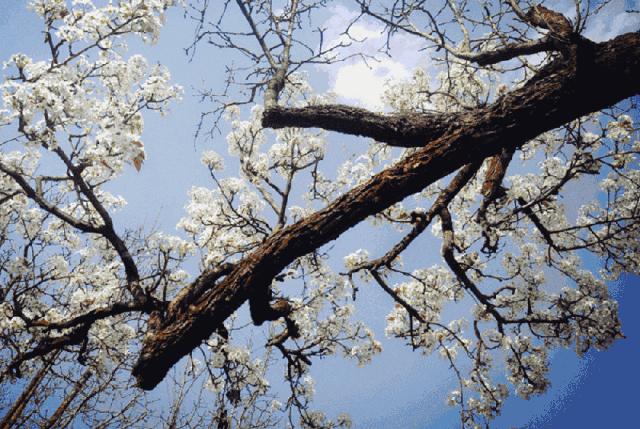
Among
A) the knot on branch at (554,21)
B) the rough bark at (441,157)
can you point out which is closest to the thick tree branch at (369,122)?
the rough bark at (441,157)

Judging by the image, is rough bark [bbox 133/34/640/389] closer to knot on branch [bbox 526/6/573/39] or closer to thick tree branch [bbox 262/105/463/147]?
thick tree branch [bbox 262/105/463/147]

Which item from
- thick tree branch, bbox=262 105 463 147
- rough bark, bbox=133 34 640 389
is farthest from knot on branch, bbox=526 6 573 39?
thick tree branch, bbox=262 105 463 147

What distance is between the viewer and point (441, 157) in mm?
2432

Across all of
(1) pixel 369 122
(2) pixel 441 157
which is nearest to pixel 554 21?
(1) pixel 369 122

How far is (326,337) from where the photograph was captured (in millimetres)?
6516

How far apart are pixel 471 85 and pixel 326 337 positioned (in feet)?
18.0

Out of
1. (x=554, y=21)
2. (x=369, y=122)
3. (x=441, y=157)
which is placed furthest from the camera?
(x=554, y=21)

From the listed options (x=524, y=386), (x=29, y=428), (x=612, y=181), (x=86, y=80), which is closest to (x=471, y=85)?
(x=612, y=181)

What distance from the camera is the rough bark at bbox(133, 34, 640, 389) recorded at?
2.36 m

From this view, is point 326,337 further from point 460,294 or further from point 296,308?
point 460,294

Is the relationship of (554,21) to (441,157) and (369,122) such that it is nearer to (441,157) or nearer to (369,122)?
(369,122)

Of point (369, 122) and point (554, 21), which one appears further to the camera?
point (554, 21)

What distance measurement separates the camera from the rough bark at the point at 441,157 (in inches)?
92.9

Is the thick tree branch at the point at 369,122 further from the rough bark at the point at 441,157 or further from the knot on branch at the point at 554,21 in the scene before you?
the knot on branch at the point at 554,21
